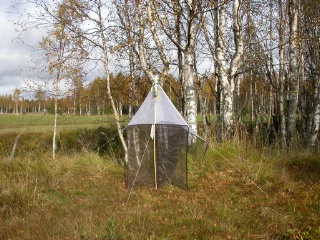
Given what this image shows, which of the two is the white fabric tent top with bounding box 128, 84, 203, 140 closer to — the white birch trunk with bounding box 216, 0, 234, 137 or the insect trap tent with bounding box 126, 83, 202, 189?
the insect trap tent with bounding box 126, 83, 202, 189

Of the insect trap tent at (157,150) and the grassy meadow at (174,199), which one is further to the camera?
the insect trap tent at (157,150)

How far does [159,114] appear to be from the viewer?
24.3 ft

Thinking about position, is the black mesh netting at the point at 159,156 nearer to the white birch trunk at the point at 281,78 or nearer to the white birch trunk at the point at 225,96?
the white birch trunk at the point at 225,96

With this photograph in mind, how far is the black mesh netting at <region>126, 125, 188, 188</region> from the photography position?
281 inches

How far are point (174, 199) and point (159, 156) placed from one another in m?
1.24

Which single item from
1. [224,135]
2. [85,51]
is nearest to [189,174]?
Result: [224,135]

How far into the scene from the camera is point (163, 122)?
24.0 feet

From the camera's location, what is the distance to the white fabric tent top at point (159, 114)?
7.32 meters

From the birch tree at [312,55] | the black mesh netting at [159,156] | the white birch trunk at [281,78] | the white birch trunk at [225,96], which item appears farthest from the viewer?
the white birch trunk at [281,78]

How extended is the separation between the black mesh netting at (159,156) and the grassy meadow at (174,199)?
28 centimetres

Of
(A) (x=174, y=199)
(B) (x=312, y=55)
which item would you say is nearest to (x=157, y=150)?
(A) (x=174, y=199)

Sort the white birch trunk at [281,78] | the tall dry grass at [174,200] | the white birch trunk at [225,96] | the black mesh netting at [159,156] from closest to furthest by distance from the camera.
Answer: the tall dry grass at [174,200], the black mesh netting at [159,156], the white birch trunk at [225,96], the white birch trunk at [281,78]

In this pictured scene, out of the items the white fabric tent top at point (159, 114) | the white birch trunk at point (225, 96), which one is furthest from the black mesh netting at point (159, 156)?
the white birch trunk at point (225, 96)

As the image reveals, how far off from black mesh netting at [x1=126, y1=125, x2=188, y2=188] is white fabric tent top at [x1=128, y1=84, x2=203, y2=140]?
102mm
